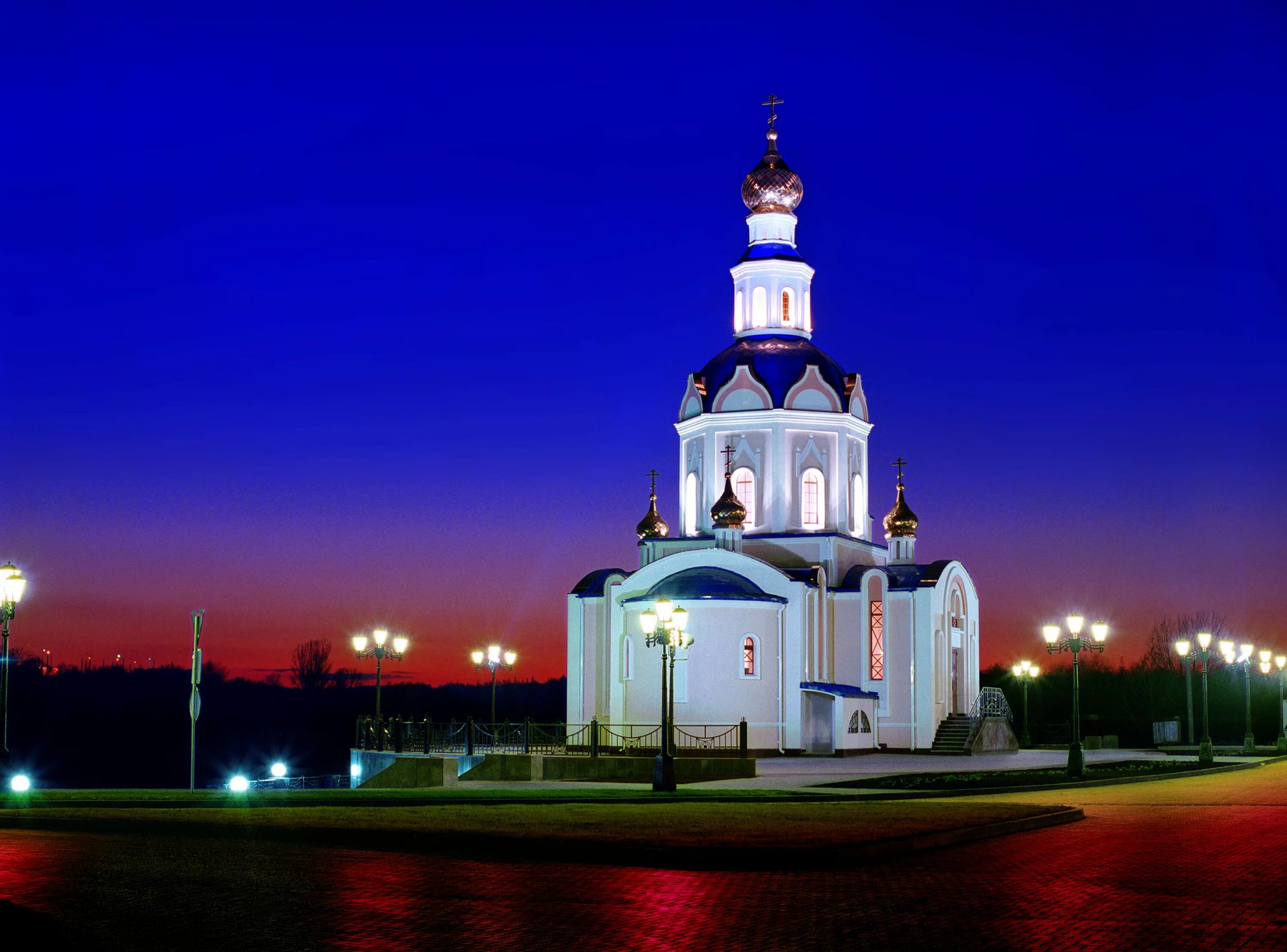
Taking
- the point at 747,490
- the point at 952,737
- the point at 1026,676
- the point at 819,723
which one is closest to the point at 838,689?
the point at 819,723

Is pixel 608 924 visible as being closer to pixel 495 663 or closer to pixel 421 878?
pixel 421 878

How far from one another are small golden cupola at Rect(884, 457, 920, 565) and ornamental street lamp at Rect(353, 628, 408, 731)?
21887 millimetres

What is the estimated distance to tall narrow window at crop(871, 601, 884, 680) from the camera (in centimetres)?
4950

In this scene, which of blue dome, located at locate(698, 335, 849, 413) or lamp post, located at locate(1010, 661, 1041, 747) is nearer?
blue dome, located at locate(698, 335, 849, 413)

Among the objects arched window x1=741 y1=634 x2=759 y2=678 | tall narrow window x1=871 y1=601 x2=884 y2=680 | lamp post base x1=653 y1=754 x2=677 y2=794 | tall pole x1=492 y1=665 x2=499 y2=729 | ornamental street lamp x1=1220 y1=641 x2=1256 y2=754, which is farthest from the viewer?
tall narrow window x1=871 y1=601 x2=884 y2=680

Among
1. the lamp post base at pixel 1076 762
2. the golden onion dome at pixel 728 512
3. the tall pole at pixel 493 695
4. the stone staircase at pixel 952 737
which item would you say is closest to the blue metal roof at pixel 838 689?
the stone staircase at pixel 952 737

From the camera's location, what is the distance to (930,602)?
49.7m

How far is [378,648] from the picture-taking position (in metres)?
38.0

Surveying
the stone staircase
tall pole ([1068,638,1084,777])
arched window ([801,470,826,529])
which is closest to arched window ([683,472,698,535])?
arched window ([801,470,826,529])

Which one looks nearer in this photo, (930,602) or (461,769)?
(461,769)

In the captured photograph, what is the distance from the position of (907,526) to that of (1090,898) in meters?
42.0

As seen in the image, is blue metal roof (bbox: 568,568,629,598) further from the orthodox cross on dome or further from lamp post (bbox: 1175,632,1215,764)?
lamp post (bbox: 1175,632,1215,764)

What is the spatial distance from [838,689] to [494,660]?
418 inches

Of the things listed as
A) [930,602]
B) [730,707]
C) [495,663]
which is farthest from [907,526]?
[495,663]
